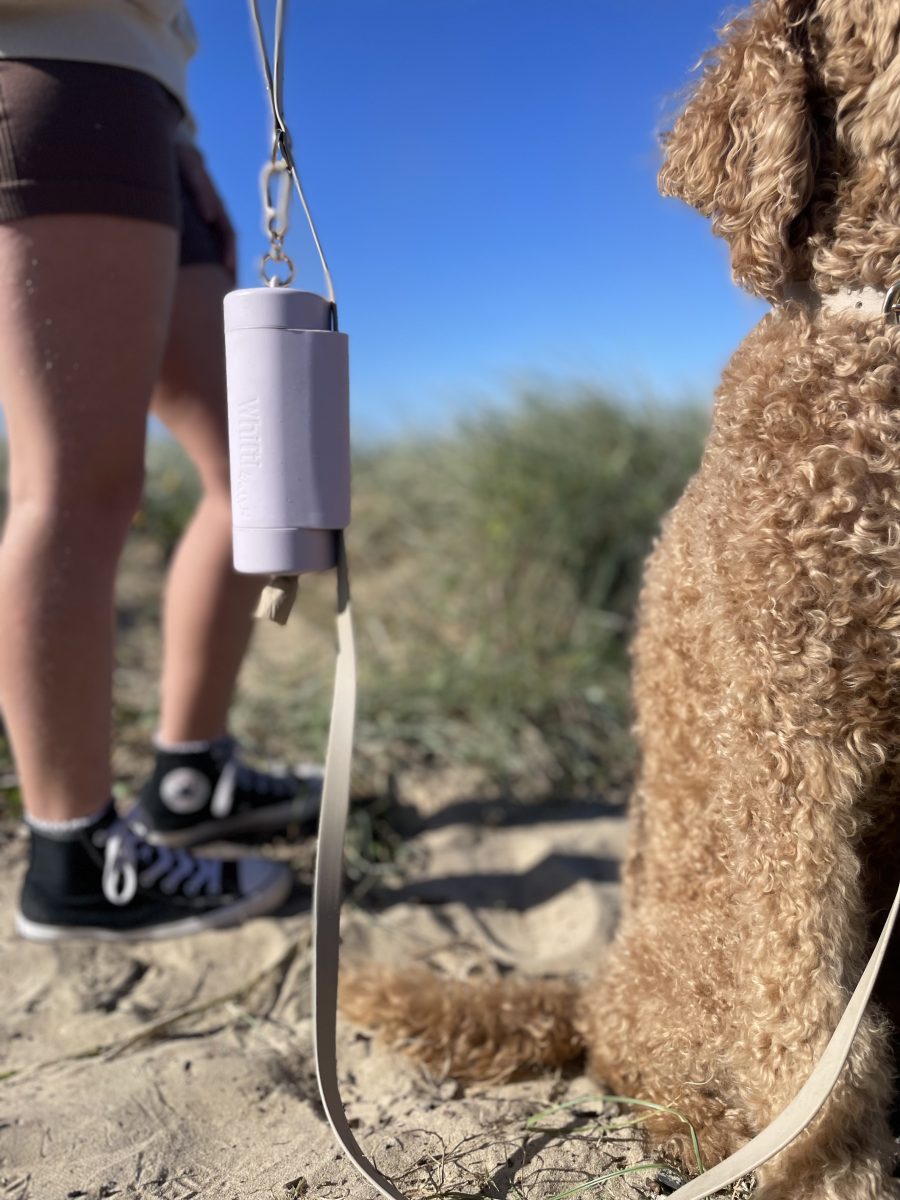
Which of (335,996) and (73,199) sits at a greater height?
(73,199)

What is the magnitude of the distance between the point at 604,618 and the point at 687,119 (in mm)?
2913

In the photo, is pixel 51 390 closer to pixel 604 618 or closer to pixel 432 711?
pixel 432 711

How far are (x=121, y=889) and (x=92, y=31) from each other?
1.77 meters

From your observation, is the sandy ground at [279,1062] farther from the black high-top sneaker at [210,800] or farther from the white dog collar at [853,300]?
the white dog collar at [853,300]

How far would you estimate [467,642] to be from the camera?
4.17 m

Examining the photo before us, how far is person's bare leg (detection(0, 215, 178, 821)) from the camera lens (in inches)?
68.5

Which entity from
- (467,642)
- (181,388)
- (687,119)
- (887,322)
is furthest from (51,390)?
(467,642)

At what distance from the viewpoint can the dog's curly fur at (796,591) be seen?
3.66 feet

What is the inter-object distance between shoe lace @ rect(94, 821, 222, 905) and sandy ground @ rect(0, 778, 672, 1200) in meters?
0.14

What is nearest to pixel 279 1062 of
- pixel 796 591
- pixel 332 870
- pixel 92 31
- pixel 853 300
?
pixel 332 870

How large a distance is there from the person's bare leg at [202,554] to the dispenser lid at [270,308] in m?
0.93

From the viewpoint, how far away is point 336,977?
53.1 inches

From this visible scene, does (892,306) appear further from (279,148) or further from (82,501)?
(82,501)

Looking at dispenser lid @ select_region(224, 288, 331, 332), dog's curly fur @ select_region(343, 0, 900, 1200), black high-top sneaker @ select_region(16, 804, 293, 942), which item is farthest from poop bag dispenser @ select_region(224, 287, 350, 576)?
black high-top sneaker @ select_region(16, 804, 293, 942)
